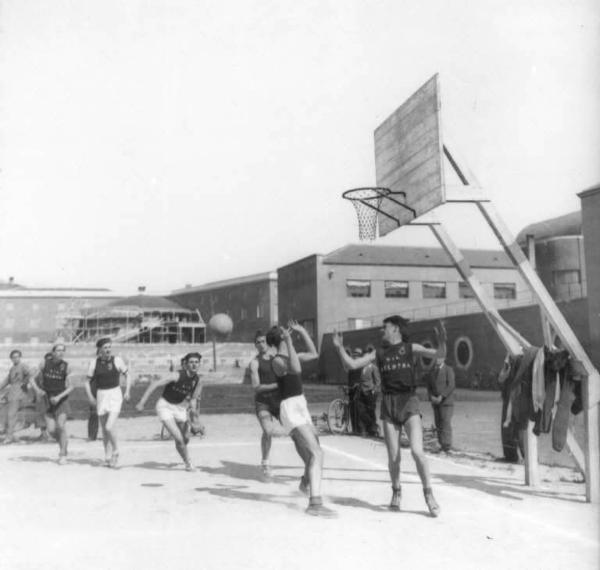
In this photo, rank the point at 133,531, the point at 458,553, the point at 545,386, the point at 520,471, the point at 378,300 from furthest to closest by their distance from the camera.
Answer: the point at 378,300, the point at 520,471, the point at 545,386, the point at 133,531, the point at 458,553

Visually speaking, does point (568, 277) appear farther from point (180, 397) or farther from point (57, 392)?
point (180, 397)

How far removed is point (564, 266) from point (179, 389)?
3797cm

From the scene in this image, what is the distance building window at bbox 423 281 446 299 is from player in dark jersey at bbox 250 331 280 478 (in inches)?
1750

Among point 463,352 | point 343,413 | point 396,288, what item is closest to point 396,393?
point 343,413

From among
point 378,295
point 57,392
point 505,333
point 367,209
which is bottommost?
point 57,392

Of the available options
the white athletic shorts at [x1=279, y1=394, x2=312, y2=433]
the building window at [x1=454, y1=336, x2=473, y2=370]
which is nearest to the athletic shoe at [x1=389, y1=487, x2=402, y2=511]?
the white athletic shorts at [x1=279, y1=394, x2=312, y2=433]

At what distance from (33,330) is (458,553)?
8287 cm

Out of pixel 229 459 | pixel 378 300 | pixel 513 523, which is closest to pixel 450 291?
pixel 378 300

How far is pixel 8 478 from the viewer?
28.6ft

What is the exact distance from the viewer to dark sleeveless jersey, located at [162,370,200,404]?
29.5 feet

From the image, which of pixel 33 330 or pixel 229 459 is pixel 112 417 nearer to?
pixel 229 459

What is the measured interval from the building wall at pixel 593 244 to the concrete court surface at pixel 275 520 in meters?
11.3

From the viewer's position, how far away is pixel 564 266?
4234 centimetres

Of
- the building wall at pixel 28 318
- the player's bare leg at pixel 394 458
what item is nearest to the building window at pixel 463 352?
the player's bare leg at pixel 394 458
